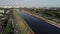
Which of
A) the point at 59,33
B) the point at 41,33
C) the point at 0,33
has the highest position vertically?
the point at 59,33

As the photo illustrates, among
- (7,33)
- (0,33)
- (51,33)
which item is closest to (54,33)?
(51,33)

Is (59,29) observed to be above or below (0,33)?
above

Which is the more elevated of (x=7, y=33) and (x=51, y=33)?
(x=51, y=33)

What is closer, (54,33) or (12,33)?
(54,33)

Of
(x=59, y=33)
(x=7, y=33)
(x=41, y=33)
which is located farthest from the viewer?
(x=7, y=33)

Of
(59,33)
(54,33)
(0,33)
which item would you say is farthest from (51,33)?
(0,33)

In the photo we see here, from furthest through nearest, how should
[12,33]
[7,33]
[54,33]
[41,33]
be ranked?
[12,33], [7,33], [41,33], [54,33]

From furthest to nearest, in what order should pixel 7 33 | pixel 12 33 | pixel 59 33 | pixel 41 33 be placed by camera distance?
pixel 12 33 → pixel 7 33 → pixel 41 33 → pixel 59 33

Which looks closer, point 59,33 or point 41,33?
point 59,33

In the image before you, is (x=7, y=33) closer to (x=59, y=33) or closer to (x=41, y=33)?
(x=41, y=33)

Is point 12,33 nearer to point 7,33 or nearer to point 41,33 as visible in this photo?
point 7,33
